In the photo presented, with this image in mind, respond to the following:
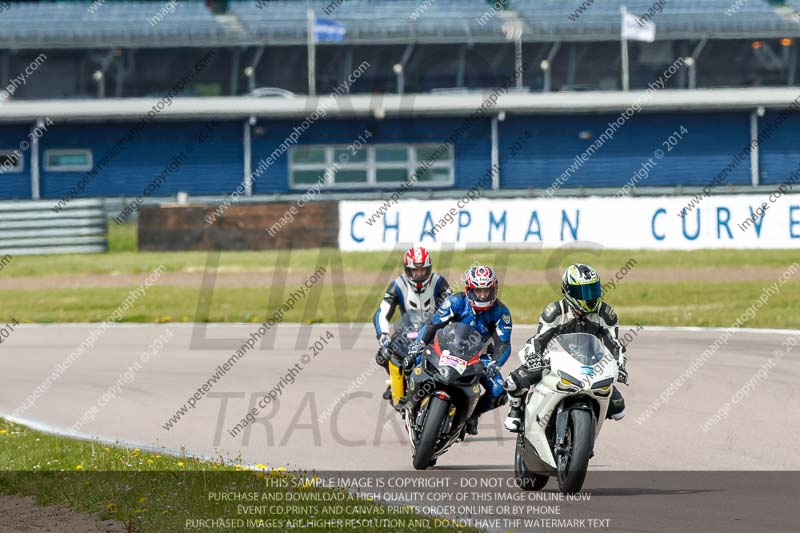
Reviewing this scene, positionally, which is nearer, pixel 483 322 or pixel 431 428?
pixel 431 428

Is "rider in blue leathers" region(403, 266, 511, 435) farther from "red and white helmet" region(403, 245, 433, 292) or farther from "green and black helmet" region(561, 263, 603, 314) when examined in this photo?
"red and white helmet" region(403, 245, 433, 292)

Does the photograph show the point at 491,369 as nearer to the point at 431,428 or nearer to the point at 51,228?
the point at 431,428

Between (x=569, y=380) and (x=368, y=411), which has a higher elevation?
(x=569, y=380)

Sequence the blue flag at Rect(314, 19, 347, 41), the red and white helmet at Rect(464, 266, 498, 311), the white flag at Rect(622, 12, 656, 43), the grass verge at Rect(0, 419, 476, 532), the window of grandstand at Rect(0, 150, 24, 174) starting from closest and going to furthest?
the grass verge at Rect(0, 419, 476, 532), the red and white helmet at Rect(464, 266, 498, 311), the white flag at Rect(622, 12, 656, 43), the blue flag at Rect(314, 19, 347, 41), the window of grandstand at Rect(0, 150, 24, 174)

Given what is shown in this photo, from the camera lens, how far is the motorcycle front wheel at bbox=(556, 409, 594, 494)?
8500 millimetres

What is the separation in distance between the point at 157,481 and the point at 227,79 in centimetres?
4090

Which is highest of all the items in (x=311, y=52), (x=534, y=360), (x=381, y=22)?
(x=534, y=360)

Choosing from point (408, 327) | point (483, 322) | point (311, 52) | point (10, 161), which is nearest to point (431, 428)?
point (483, 322)

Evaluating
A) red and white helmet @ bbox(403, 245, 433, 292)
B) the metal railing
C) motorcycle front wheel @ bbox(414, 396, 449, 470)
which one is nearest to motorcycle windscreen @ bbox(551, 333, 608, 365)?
motorcycle front wheel @ bbox(414, 396, 449, 470)

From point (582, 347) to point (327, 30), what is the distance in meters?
36.9

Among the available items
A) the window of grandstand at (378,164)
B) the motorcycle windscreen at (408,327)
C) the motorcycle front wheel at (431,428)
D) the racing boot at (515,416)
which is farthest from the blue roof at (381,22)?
the racing boot at (515,416)

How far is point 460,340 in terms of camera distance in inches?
386

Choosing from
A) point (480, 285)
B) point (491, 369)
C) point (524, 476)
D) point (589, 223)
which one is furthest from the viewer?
point (589, 223)

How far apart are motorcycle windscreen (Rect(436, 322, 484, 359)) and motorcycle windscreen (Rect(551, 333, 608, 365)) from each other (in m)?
0.98
